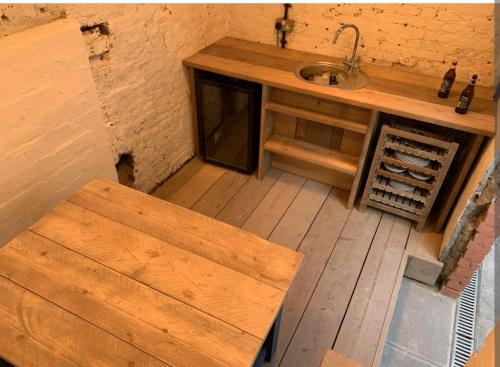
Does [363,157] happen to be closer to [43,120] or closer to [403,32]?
[403,32]

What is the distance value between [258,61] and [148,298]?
1.85m

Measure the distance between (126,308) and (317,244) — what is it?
56.1 inches

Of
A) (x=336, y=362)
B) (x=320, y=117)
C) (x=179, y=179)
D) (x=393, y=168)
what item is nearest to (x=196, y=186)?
(x=179, y=179)

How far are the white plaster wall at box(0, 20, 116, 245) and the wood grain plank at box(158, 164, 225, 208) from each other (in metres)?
0.77

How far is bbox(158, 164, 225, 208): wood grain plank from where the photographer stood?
271cm

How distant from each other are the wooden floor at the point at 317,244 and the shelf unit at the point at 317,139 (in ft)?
0.33

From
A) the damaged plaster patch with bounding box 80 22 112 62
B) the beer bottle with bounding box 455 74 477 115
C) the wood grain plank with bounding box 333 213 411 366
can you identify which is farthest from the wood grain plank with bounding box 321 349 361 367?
the damaged plaster patch with bounding box 80 22 112 62

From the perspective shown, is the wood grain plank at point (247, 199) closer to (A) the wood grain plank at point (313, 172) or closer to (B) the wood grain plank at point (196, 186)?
(A) the wood grain plank at point (313, 172)

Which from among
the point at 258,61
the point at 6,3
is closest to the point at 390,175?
the point at 258,61

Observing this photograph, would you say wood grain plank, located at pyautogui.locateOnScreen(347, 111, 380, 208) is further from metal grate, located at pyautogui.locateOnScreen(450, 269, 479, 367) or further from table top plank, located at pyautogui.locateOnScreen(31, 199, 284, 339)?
table top plank, located at pyautogui.locateOnScreen(31, 199, 284, 339)

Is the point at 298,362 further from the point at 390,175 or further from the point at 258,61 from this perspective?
the point at 258,61

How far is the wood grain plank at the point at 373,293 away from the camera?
193 centimetres

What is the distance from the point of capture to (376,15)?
8.14 feet

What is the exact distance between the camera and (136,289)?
136 cm
